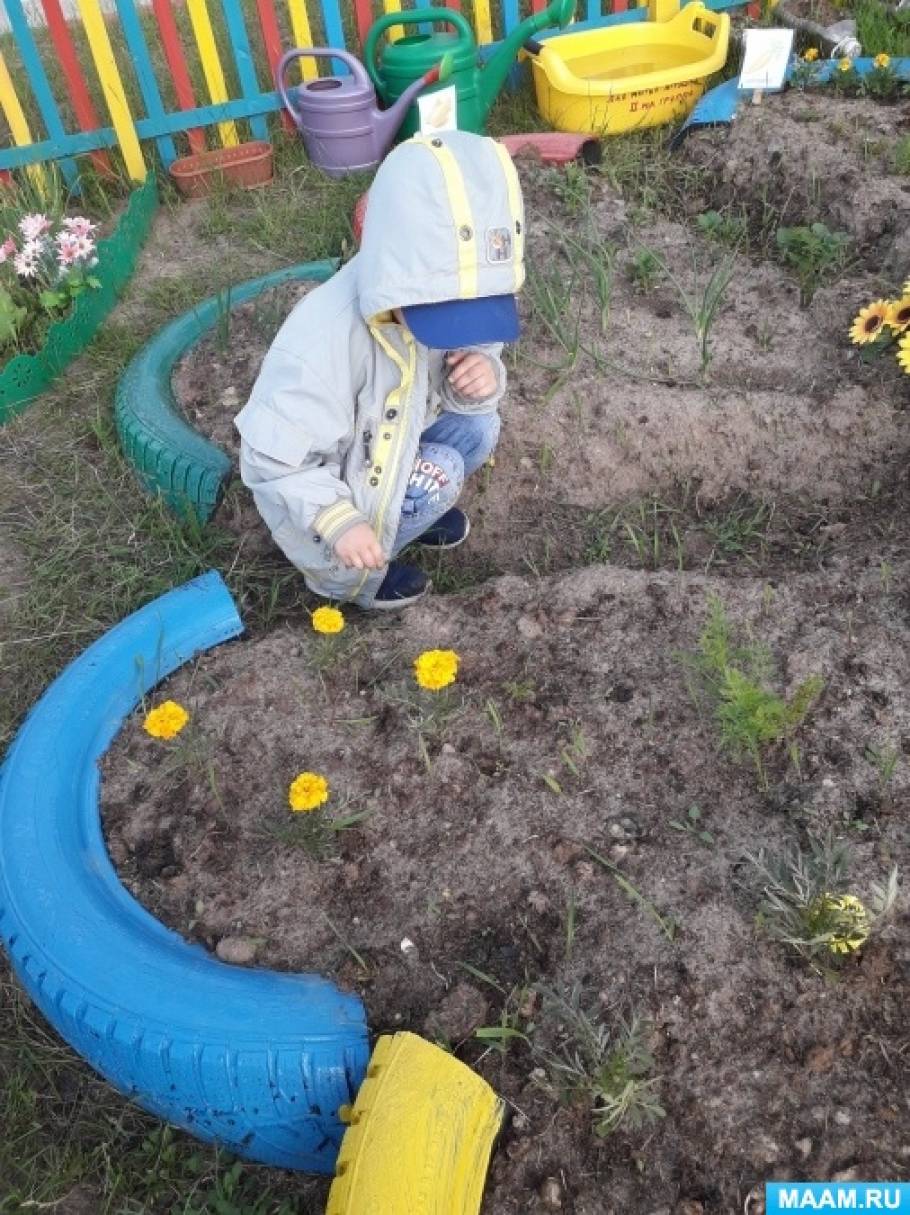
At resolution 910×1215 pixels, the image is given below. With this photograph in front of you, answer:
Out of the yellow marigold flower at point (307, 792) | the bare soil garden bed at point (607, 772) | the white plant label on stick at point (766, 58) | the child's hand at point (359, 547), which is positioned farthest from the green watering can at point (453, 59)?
the yellow marigold flower at point (307, 792)

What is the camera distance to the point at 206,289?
11.7 ft

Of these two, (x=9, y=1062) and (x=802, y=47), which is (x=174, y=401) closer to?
(x=9, y=1062)

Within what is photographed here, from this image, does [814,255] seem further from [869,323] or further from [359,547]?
[359,547]

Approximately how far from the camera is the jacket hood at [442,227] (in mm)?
1794

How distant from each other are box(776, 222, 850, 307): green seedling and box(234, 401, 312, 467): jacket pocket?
1.79m

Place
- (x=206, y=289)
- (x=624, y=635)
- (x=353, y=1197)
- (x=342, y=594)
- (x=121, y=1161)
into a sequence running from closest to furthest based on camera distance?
(x=353, y=1197) → (x=121, y=1161) → (x=624, y=635) → (x=342, y=594) → (x=206, y=289)

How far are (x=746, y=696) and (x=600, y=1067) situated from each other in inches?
25.9

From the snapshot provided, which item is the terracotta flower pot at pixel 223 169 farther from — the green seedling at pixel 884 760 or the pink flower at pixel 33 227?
the green seedling at pixel 884 760

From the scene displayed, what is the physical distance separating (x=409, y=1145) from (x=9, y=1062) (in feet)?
2.70

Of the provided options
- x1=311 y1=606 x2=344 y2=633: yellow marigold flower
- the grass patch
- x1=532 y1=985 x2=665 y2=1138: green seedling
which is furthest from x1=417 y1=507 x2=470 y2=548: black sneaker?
the grass patch

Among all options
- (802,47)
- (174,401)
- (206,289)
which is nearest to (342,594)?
(174,401)

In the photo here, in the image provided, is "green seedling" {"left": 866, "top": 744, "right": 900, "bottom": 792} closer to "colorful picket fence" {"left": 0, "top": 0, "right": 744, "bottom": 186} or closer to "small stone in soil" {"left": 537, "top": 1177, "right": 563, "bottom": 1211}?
"small stone in soil" {"left": 537, "top": 1177, "right": 563, "bottom": 1211}

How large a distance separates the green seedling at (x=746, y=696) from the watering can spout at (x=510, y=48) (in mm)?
3025

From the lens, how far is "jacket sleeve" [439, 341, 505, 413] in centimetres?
234
